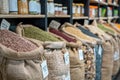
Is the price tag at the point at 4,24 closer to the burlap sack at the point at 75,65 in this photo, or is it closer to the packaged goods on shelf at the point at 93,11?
the burlap sack at the point at 75,65

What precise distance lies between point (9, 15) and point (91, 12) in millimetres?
2431

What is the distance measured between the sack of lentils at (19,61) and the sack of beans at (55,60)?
1.01 feet

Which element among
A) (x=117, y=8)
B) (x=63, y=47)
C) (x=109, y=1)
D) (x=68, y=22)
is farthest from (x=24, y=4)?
(x=117, y=8)

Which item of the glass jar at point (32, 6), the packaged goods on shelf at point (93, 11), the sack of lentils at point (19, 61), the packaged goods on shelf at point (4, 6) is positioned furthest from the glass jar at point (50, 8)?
the packaged goods on shelf at point (93, 11)

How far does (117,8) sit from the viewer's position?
6.34 meters

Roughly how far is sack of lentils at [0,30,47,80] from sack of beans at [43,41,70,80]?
0.31m

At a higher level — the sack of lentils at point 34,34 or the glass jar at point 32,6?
the glass jar at point 32,6

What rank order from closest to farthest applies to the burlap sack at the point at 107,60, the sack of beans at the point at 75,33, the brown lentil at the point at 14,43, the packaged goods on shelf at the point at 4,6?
the brown lentil at the point at 14,43
the packaged goods on shelf at the point at 4,6
the sack of beans at the point at 75,33
the burlap sack at the point at 107,60

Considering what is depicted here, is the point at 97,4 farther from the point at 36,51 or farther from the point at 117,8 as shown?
the point at 36,51

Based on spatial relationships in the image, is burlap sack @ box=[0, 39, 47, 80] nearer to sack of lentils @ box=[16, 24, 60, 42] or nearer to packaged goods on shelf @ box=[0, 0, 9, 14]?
packaged goods on shelf @ box=[0, 0, 9, 14]

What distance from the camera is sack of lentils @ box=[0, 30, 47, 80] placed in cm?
139

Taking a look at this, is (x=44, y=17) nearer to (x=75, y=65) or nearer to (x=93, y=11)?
(x=75, y=65)

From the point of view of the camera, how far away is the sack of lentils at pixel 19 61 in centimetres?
139

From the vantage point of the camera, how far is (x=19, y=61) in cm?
141
